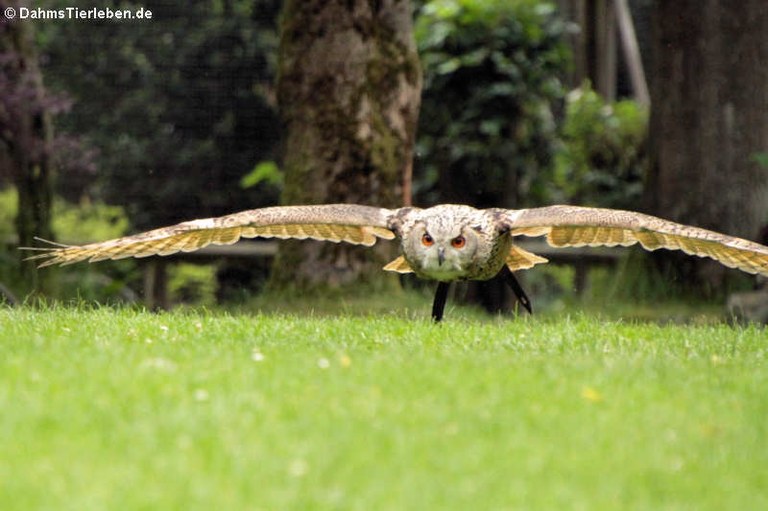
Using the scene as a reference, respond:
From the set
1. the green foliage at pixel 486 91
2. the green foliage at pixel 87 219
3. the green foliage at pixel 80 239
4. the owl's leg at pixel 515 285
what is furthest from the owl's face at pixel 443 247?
the green foliage at pixel 87 219

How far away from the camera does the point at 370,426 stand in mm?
4777

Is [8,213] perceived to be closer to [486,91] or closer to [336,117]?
[336,117]

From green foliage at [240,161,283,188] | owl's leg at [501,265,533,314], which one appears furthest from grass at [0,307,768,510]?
green foliage at [240,161,283,188]

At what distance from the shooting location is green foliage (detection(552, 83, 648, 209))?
603 inches

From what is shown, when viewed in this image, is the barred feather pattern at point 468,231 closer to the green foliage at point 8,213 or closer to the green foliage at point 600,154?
the green foliage at point 8,213

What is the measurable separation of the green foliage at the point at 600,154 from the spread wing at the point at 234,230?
7429mm

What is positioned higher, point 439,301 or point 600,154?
point 600,154

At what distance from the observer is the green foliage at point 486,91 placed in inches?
552

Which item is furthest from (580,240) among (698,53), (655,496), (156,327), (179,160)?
(179,160)

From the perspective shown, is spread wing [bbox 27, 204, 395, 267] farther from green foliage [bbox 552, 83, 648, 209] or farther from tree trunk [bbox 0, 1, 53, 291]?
green foliage [bbox 552, 83, 648, 209]

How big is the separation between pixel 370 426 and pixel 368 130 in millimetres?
6814

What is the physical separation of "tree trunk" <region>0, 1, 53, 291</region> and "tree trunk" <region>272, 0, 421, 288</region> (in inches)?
117

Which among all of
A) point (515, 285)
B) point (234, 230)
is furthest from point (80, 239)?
point (515, 285)

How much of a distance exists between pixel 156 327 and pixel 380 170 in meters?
4.40
